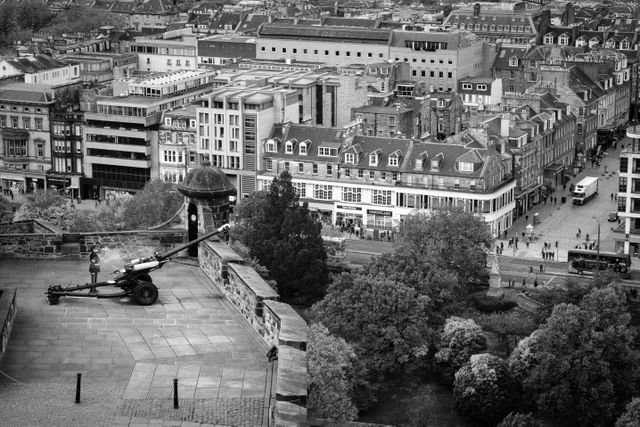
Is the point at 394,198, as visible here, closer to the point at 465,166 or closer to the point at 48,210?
the point at 465,166

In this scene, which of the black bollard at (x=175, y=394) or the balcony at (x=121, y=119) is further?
the balcony at (x=121, y=119)

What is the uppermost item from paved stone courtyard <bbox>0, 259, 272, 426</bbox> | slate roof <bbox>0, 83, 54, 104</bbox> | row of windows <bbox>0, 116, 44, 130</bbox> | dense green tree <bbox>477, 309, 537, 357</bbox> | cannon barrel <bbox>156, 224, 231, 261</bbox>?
cannon barrel <bbox>156, 224, 231, 261</bbox>

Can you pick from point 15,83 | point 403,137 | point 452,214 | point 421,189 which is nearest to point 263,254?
point 452,214


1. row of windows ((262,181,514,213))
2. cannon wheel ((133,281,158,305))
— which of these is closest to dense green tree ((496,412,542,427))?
cannon wheel ((133,281,158,305))

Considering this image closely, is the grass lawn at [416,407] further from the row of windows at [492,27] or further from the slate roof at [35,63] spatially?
the row of windows at [492,27]

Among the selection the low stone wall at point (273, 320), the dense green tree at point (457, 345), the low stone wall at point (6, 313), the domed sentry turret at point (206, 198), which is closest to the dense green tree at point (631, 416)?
the dense green tree at point (457, 345)

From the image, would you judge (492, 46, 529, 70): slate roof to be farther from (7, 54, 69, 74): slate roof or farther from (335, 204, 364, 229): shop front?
(335, 204, 364, 229): shop front

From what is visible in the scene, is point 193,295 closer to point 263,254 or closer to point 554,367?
point 554,367
